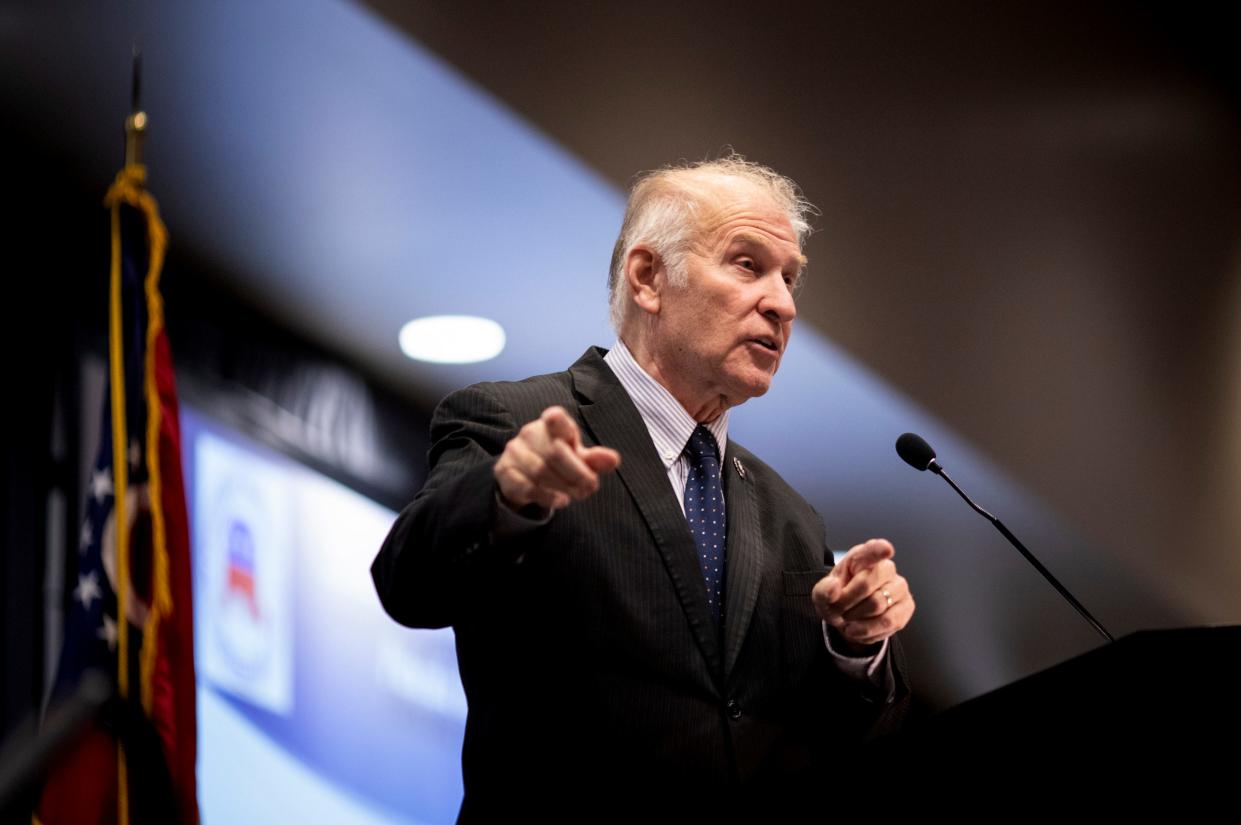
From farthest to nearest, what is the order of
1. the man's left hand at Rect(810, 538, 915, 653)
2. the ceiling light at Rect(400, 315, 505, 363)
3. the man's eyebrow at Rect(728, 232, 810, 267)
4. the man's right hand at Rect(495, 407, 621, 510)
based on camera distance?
the ceiling light at Rect(400, 315, 505, 363), the man's eyebrow at Rect(728, 232, 810, 267), the man's left hand at Rect(810, 538, 915, 653), the man's right hand at Rect(495, 407, 621, 510)

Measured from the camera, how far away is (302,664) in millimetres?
4035

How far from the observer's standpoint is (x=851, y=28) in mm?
3596

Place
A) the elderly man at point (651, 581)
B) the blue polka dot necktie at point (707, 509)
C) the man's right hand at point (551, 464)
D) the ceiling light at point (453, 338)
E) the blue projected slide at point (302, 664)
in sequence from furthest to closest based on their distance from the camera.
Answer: the ceiling light at point (453, 338), the blue projected slide at point (302, 664), the blue polka dot necktie at point (707, 509), the elderly man at point (651, 581), the man's right hand at point (551, 464)

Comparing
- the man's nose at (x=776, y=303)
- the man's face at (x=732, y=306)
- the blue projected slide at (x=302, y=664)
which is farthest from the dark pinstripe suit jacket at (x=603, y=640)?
the blue projected slide at (x=302, y=664)

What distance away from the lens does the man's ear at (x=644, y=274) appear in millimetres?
1855

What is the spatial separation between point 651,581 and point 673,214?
633 mm

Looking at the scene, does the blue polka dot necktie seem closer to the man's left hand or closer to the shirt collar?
the shirt collar

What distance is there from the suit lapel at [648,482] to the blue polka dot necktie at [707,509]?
0.03 m

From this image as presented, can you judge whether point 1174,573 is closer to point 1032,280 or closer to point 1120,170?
point 1032,280

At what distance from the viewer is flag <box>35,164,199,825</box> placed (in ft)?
4.89

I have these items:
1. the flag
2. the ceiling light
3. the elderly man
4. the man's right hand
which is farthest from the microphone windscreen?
the ceiling light

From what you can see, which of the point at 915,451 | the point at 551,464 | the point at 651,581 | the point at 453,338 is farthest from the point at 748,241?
the point at 453,338

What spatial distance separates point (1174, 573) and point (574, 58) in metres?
2.46

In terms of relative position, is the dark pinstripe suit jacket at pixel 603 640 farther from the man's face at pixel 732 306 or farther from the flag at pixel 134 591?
the flag at pixel 134 591
